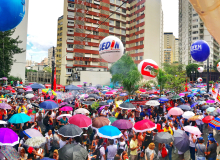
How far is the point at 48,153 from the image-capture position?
6418mm

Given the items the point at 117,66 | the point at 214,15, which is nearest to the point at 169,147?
the point at 214,15

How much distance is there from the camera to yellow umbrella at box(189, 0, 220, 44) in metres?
1.44

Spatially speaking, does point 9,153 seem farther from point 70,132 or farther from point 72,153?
point 72,153

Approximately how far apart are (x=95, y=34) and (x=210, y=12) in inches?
2073

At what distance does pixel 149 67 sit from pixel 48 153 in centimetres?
1165

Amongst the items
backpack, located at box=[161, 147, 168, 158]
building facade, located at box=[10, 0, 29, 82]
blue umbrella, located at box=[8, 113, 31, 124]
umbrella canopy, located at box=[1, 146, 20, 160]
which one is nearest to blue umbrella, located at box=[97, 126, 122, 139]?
backpack, located at box=[161, 147, 168, 158]

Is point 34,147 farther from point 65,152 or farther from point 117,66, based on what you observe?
point 117,66

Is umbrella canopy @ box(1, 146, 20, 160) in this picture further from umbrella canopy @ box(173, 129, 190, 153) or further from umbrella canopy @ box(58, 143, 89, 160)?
umbrella canopy @ box(173, 129, 190, 153)

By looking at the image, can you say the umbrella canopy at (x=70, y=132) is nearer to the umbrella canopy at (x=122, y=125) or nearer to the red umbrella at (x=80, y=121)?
the red umbrella at (x=80, y=121)

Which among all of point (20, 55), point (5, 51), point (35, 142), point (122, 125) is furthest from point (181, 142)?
point (20, 55)

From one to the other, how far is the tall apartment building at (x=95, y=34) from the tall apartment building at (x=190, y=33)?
20.3 metres

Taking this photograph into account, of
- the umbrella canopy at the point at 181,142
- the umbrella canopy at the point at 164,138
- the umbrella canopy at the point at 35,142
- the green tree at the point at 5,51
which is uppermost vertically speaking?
the green tree at the point at 5,51

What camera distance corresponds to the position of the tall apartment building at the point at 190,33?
213 feet

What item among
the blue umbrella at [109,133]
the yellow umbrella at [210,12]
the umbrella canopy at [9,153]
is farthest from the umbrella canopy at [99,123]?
the yellow umbrella at [210,12]
